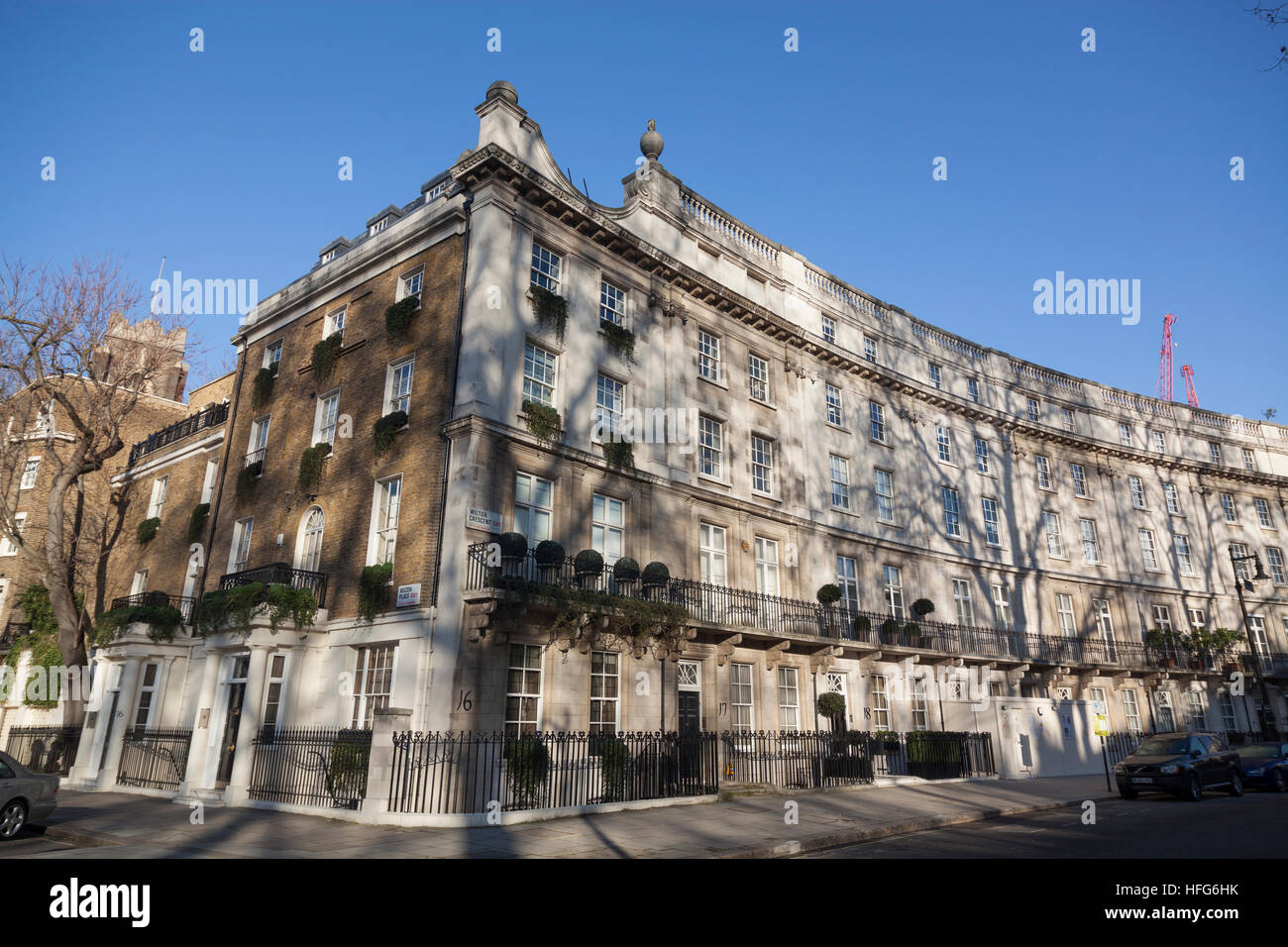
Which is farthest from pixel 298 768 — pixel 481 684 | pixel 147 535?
pixel 147 535

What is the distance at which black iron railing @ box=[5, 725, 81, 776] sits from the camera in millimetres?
24359

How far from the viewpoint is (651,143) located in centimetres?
2431

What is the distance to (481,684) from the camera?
15.9 meters

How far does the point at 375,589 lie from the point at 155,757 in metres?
9.26

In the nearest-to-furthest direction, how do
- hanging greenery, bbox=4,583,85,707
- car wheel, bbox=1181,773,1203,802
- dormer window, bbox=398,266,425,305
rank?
car wheel, bbox=1181,773,1203,802, dormer window, bbox=398,266,425,305, hanging greenery, bbox=4,583,85,707

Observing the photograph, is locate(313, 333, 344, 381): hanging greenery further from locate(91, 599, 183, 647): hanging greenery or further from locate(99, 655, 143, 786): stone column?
locate(99, 655, 143, 786): stone column

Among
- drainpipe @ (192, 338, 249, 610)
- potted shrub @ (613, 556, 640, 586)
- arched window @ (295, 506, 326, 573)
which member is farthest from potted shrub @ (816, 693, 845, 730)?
drainpipe @ (192, 338, 249, 610)

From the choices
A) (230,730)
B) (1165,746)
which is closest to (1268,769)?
(1165,746)

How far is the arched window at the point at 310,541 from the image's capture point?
68.5ft

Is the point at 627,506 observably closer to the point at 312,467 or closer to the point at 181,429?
the point at 312,467

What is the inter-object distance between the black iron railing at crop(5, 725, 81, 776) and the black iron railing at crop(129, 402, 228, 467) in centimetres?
1118
